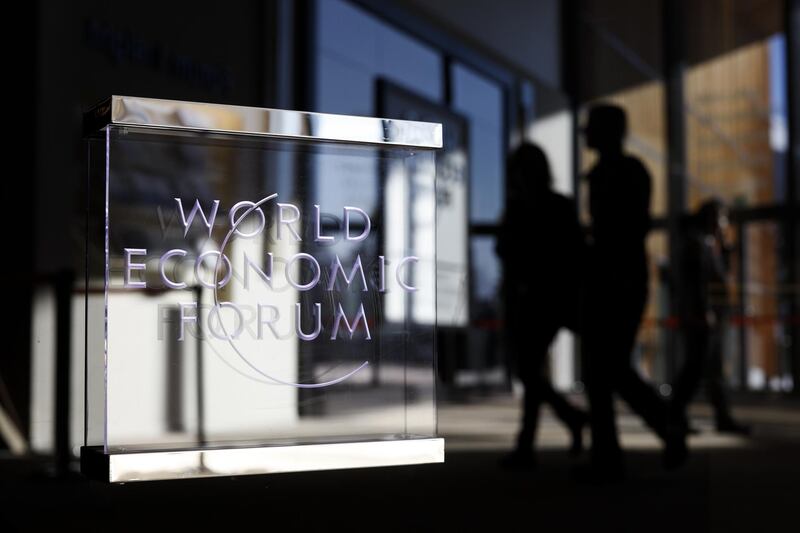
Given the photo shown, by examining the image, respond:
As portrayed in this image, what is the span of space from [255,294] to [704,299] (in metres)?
4.61

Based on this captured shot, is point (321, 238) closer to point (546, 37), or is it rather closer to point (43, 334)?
point (43, 334)

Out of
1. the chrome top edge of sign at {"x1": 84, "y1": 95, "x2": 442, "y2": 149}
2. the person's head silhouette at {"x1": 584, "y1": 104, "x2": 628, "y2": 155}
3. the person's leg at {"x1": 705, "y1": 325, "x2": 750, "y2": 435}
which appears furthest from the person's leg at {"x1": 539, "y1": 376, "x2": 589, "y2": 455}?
the chrome top edge of sign at {"x1": 84, "y1": 95, "x2": 442, "y2": 149}

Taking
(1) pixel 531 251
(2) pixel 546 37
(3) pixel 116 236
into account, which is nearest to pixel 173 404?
(3) pixel 116 236

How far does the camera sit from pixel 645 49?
1274 centimetres

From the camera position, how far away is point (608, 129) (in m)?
4.64

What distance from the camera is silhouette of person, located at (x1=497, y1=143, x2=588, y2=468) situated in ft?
16.3

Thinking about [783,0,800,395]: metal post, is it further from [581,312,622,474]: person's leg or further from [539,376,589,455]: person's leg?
[581,312,622,474]: person's leg

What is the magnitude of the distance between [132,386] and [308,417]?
429mm

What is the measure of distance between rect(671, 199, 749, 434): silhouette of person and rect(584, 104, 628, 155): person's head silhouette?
200 centimetres

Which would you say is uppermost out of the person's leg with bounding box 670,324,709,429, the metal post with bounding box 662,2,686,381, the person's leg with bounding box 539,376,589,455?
the metal post with bounding box 662,2,686,381

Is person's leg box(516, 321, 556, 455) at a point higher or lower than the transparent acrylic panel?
lower

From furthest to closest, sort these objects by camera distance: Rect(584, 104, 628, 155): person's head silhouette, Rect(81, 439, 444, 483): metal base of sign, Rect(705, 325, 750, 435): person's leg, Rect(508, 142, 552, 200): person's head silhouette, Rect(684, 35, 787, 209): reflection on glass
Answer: Rect(684, 35, 787, 209): reflection on glass < Rect(705, 325, 750, 435): person's leg < Rect(508, 142, 552, 200): person's head silhouette < Rect(584, 104, 628, 155): person's head silhouette < Rect(81, 439, 444, 483): metal base of sign

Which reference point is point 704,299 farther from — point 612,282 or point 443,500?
point 443,500

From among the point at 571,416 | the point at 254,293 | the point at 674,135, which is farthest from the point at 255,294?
the point at 674,135
